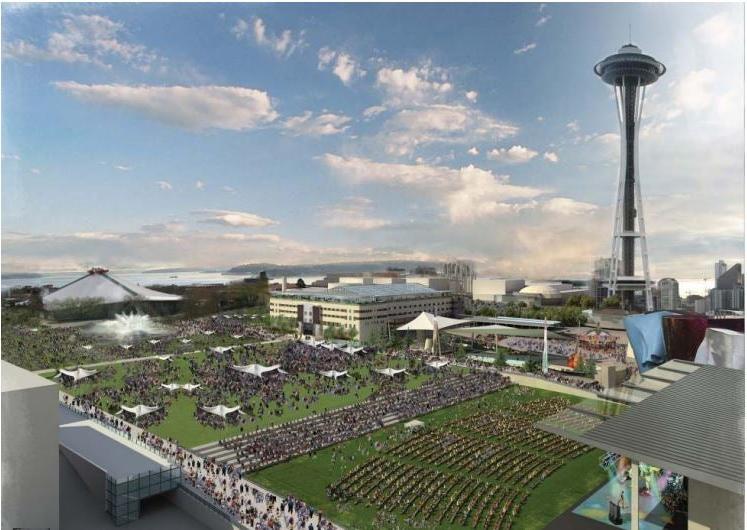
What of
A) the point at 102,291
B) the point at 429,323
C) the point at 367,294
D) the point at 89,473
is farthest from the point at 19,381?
the point at 367,294

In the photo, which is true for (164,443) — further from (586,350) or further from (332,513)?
(586,350)

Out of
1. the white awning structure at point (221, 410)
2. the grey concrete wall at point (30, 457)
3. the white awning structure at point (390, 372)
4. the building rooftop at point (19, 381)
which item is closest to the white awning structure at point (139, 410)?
the white awning structure at point (221, 410)

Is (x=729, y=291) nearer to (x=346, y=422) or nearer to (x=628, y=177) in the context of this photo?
(x=346, y=422)

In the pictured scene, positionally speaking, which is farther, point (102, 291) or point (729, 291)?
point (102, 291)

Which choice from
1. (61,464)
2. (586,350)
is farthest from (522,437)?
(586,350)

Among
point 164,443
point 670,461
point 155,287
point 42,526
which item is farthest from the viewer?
point 155,287

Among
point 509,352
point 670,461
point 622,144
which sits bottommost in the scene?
point 509,352

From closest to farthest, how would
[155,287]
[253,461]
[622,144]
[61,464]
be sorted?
1. [61,464]
2. [253,461]
3. [155,287]
4. [622,144]

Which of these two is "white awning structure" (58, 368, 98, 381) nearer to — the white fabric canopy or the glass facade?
the glass facade
